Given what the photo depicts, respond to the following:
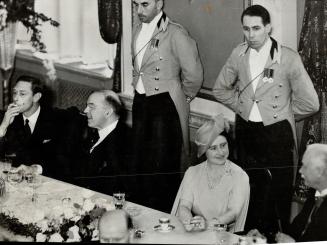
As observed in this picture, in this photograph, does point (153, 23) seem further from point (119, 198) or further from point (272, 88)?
point (119, 198)

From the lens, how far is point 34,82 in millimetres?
4879

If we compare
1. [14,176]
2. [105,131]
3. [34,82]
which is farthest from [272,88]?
[14,176]

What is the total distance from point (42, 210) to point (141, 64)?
4.68 feet

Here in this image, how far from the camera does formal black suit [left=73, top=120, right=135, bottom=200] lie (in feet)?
16.2

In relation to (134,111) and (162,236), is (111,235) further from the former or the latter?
(134,111)

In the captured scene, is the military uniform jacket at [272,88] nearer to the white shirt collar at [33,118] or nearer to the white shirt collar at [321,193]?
the white shirt collar at [321,193]

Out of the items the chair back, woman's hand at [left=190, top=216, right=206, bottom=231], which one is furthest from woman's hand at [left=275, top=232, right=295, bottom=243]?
woman's hand at [left=190, top=216, right=206, bottom=231]

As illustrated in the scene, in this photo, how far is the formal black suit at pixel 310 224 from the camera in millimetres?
4934

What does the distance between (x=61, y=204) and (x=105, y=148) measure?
0.57 meters

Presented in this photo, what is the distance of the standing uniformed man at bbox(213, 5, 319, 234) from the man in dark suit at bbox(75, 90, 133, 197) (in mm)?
855

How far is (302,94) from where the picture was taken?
16.5 feet

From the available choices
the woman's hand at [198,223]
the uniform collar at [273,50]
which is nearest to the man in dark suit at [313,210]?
the woman's hand at [198,223]

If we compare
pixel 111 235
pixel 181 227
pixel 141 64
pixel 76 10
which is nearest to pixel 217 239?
pixel 181 227

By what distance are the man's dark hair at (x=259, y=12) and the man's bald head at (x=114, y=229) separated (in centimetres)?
190
